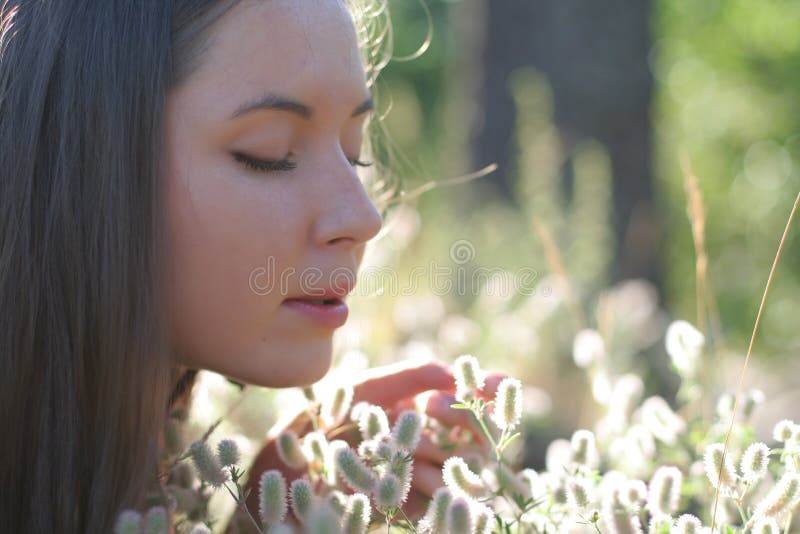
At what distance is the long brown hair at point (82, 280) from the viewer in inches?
49.1

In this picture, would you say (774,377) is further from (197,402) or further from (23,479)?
(23,479)

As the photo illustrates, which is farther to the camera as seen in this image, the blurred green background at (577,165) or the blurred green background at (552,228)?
the blurred green background at (577,165)

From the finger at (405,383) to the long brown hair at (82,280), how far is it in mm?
420

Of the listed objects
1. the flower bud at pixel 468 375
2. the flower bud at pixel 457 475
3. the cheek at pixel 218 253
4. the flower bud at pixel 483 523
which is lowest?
the flower bud at pixel 457 475

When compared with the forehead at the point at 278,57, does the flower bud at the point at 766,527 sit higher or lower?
lower

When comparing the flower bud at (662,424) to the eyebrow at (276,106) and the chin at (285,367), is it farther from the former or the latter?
the eyebrow at (276,106)

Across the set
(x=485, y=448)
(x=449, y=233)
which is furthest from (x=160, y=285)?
(x=449, y=233)

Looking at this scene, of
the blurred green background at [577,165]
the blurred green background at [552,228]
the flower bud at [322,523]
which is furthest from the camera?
the blurred green background at [577,165]

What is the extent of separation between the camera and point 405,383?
62.1 inches

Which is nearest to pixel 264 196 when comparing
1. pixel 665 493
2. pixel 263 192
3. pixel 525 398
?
pixel 263 192

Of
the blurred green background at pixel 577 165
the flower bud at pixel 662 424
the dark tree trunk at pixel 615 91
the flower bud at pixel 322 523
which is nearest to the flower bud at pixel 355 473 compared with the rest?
the flower bud at pixel 322 523

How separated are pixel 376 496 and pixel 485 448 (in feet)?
1.66

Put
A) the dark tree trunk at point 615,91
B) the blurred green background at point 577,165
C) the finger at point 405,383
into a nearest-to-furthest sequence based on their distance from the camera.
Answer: the finger at point 405,383 → the blurred green background at point 577,165 → the dark tree trunk at point 615,91

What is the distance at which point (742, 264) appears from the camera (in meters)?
9.05
